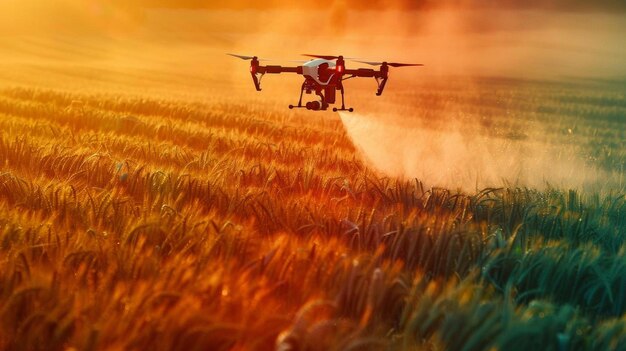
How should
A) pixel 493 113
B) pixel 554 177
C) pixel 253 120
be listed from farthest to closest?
pixel 493 113, pixel 253 120, pixel 554 177

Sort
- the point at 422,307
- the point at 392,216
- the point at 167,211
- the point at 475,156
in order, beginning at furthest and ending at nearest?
the point at 475,156, the point at 392,216, the point at 167,211, the point at 422,307

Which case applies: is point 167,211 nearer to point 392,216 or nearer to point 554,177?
point 392,216

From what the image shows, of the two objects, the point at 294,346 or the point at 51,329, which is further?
the point at 51,329

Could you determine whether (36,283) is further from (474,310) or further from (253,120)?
(253,120)

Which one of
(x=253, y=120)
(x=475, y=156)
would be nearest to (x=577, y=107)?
(x=253, y=120)

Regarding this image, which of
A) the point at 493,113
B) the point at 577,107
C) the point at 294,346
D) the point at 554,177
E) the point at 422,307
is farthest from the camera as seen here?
the point at 577,107

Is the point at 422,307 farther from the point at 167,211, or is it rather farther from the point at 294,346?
the point at 167,211

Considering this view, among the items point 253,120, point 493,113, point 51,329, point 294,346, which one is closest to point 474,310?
point 294,346

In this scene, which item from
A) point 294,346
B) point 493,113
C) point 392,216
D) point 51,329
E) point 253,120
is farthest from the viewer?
point 493,113

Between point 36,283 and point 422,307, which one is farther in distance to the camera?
point 422,307
